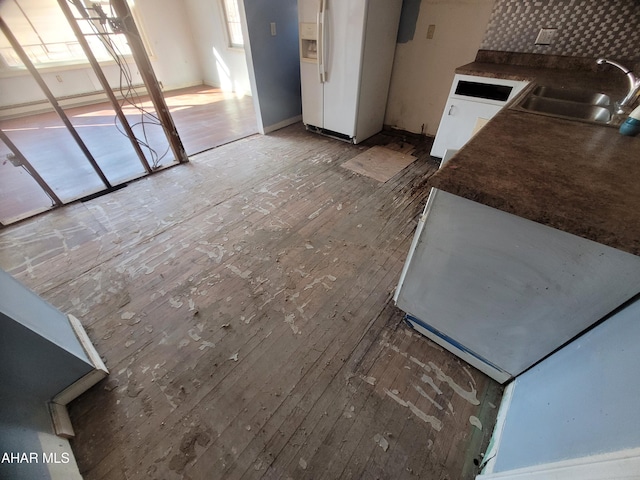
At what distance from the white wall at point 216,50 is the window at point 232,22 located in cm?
9

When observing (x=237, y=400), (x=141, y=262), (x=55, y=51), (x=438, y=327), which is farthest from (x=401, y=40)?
(x=55, y=51)

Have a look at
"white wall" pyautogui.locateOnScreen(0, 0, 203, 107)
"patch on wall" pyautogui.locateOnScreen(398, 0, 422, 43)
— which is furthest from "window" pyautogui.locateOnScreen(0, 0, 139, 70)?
"patch on wall" pyautogui.locateOnScreen(398, 0, 422, 43)

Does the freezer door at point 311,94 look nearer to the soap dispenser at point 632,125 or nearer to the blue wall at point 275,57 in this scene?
the blue wall at point 275,57

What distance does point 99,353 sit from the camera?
1343mm

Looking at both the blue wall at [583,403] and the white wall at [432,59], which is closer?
the blue wall at [583,403]

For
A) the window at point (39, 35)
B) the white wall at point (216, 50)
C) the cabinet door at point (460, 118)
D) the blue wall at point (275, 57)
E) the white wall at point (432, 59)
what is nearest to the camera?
the cabinet door at point (460, 118)

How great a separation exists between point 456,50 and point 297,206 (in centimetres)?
248

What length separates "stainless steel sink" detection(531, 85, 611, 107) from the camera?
1.68 m

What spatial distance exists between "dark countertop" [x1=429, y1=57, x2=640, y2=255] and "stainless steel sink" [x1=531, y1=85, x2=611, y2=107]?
89cm

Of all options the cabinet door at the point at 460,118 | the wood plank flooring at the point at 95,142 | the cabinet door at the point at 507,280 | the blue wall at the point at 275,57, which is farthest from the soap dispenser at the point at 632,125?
the wood plank flooring at the point at 95,142

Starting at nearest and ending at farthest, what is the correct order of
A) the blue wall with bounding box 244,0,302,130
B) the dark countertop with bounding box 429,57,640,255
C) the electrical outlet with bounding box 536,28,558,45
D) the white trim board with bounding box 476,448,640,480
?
the white trim board with bounding box 476,448,640,480, the dark countertop with bounding box 429,57,640,255, the electrical outlet with bounding box 536,28,558,45, the blue wall with bounding box 244,0,302,130

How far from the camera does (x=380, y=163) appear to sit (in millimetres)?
2977

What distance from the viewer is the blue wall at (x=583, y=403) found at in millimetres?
580

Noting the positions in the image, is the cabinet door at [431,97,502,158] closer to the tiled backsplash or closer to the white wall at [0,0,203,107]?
the tiled backsplash
